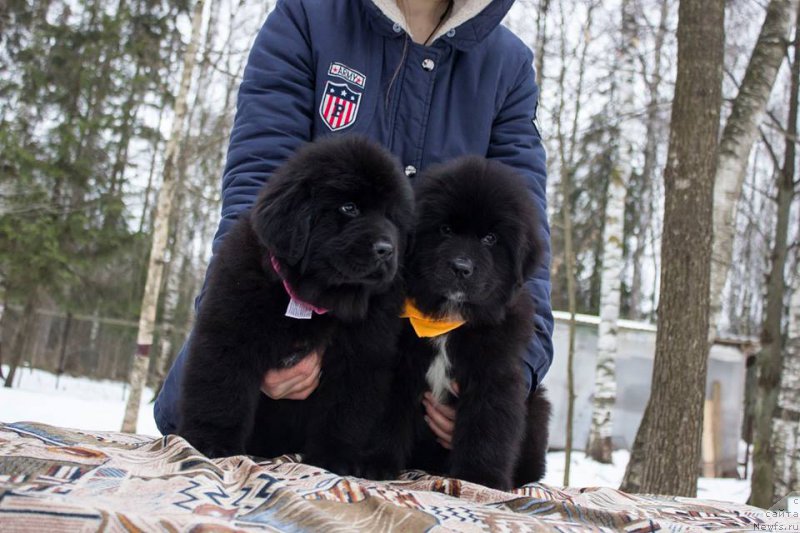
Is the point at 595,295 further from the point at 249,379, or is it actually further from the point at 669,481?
the point at 249,379

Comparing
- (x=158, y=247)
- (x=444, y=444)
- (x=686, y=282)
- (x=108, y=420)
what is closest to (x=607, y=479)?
(x=686, y=282)

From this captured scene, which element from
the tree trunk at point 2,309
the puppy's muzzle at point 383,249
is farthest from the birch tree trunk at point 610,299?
the tree trunk at point 2,309

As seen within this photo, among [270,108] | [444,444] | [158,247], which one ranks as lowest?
[444,444]

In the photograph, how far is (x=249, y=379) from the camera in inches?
79.7

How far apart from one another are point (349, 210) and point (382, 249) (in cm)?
22

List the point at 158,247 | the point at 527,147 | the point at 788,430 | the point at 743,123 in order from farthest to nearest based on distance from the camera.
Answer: the point at 158,247, the point at 788,430, the point at 743,123, the point at 527,147

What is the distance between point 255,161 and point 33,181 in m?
12.9

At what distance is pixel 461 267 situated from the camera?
89.4 inches

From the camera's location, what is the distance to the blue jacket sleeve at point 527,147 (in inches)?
108

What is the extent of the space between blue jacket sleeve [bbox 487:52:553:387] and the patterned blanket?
0.95 metres

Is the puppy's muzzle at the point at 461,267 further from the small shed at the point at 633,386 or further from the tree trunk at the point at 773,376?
the small shed at the point at 633,386

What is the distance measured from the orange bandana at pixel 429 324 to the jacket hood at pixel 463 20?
1.07 m

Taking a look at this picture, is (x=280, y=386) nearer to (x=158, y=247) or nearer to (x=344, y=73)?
(x=344, y=73)

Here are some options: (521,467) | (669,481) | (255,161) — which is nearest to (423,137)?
(255,161)
